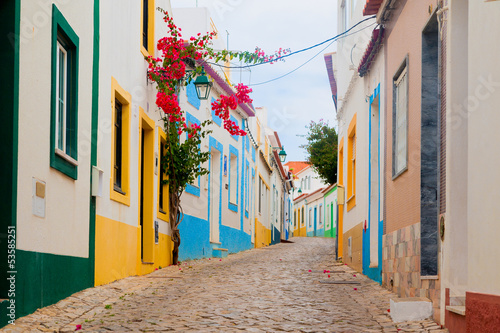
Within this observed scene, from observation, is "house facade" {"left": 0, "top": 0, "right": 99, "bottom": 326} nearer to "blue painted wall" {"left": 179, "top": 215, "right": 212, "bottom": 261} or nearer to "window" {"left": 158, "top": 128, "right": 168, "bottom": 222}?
Answer: "window" {"left": 158, "top": 128, "right": 168, "bottom": 222}

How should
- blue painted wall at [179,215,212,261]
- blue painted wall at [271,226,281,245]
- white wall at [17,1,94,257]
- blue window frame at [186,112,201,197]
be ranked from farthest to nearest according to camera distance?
blue painted wall at [271,226,281,245], blue window frame at [186,112,201,197], blue painted wall at [179,215,212,261], white wall at [17,1,94,257]

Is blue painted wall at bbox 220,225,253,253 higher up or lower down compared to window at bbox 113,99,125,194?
lower down

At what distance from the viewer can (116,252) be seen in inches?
373

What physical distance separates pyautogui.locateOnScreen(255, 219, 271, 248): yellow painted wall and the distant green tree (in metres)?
3.61

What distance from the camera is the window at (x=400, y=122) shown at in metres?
8.09

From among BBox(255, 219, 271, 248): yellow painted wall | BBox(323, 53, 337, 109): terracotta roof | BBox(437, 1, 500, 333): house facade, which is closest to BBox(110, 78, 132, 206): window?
BBox(437, 1, 500, 333): house facade

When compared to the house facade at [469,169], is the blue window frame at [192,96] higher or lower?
higher

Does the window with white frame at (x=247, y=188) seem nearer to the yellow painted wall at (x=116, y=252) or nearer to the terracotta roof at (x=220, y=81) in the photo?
the terracotta roof at (x=220, y=81)

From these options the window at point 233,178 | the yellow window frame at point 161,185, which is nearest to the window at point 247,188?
the window at point 233,178

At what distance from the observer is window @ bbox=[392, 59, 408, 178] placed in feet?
26.5

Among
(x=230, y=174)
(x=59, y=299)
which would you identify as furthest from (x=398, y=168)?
(x=230, y=174)

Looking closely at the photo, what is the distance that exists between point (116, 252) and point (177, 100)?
4.58 metres

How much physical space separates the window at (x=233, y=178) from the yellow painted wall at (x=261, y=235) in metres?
5.79

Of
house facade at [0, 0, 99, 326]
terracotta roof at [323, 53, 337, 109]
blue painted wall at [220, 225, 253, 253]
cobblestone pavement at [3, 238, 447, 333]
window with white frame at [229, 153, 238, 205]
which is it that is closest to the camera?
house facade at [0, 0, 99, 326]
